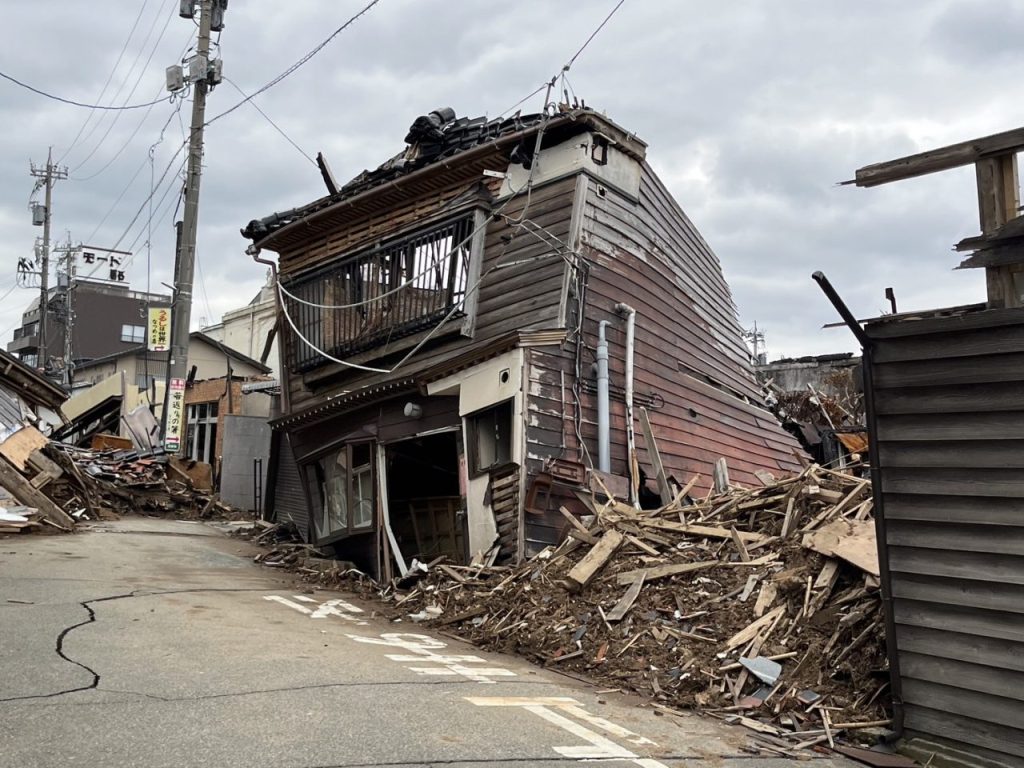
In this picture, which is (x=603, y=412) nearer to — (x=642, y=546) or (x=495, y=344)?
(x=495, y=344)

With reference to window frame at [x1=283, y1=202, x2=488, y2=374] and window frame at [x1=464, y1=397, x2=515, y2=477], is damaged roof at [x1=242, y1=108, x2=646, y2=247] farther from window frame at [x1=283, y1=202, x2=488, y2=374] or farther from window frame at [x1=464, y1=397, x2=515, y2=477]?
window frame at [x1=464, y1=397, x2=515, y2=477]

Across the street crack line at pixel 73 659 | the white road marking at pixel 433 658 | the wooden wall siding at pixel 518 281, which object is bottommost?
the white road marking at pixel 433 658

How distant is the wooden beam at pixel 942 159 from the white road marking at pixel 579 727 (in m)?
4.24

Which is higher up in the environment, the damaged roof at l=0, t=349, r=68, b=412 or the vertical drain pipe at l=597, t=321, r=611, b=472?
the damaged roof at l=0, t=349, r=68, b=412

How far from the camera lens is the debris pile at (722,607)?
243 inches

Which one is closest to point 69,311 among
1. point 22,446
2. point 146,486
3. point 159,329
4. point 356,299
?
point 159,329

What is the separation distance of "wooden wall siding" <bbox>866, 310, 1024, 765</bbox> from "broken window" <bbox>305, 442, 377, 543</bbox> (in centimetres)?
906

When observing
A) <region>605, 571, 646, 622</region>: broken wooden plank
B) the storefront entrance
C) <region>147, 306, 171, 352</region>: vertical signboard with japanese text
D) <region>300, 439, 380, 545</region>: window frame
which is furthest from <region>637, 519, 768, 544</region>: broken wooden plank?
<region>147, 306, 171, 352</region>: vertical signboard with japanese text

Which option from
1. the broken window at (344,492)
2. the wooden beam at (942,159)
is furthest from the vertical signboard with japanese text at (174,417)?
the wooden beam at (942,159)

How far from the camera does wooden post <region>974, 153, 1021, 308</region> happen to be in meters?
5.45

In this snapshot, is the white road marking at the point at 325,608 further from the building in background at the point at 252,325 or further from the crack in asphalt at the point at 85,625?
the building in background at the point at 252,325

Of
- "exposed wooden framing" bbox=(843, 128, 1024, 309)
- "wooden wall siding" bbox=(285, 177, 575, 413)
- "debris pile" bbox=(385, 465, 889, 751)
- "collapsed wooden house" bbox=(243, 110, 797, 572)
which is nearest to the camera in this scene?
"exposed wooden framing" bbox=(843, 128, 1024, 309)

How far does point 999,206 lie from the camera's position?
5492mm

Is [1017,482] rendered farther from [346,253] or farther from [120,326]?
[120,326]
